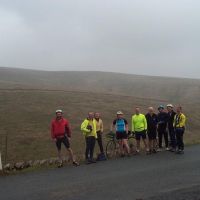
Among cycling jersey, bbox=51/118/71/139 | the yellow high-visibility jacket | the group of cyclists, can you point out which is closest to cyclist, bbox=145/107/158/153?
the group of cyclists

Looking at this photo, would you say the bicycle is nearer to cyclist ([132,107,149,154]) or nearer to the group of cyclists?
the group of cyclists

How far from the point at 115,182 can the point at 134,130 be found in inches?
292

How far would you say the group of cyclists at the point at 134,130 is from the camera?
16547 millimetres

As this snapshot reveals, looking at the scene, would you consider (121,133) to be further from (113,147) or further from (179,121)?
(179,121)

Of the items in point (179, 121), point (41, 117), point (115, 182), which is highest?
point (179, 121)

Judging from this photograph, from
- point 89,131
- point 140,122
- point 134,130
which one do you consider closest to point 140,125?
point 140,122

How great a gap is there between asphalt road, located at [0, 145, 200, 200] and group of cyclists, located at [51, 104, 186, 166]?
1.50m

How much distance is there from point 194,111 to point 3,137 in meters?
25.8

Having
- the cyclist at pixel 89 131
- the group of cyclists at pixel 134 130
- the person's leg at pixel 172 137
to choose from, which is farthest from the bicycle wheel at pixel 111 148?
the person's leg at pixel 172 137

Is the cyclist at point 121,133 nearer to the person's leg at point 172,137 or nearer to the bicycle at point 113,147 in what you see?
the bicycle at point 113,147

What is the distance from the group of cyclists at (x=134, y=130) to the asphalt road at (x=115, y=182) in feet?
4.94

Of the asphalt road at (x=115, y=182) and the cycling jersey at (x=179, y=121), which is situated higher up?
the cycling jersey at (x=179, y=121)

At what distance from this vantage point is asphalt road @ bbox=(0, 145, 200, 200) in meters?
10.3

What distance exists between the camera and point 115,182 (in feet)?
39.0
